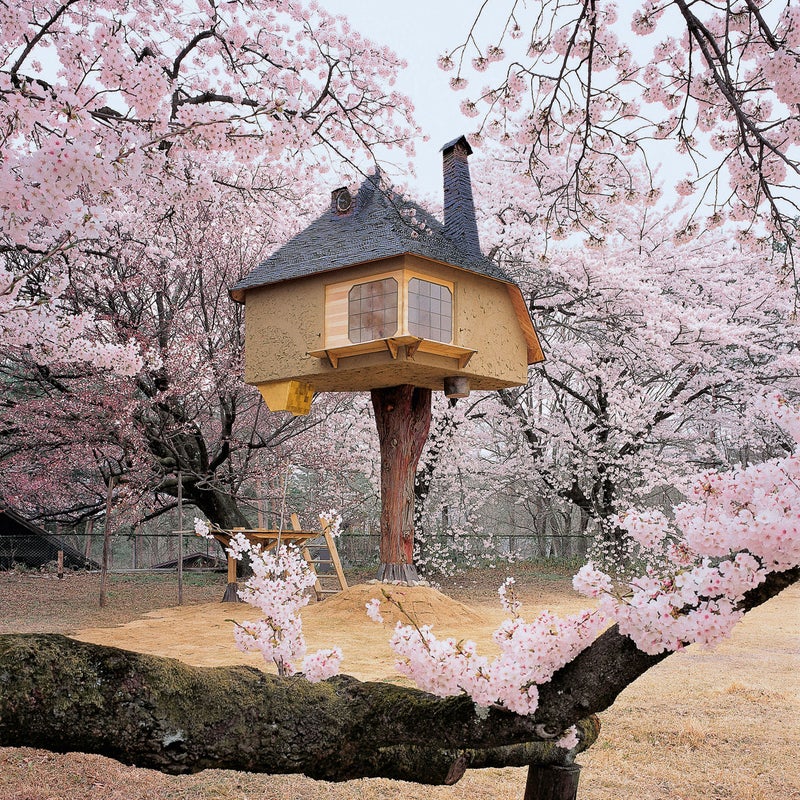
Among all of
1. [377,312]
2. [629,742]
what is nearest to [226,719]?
[629,742]

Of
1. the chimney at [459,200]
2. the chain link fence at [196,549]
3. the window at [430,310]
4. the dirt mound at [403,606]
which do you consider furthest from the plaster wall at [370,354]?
the chain link fence at [196,549]

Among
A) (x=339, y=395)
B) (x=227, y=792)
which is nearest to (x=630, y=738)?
(x=227, y=792)

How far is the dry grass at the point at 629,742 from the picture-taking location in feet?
12.4

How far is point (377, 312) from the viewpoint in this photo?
30.8 ft

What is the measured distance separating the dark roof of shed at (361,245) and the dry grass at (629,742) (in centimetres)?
458

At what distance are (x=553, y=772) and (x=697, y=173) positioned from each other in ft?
Answer: 10.4

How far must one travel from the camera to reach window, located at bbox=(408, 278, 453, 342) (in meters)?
9.32

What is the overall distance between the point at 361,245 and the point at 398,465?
3442mm

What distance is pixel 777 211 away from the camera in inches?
149

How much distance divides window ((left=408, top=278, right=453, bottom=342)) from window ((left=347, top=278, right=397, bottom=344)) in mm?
228

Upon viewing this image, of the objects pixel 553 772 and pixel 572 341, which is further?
pixel 572 341

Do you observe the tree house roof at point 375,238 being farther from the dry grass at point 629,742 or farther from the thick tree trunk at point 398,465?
the dry grass at point 629,742

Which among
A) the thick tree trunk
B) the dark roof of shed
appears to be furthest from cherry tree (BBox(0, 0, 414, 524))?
the thick tree trunk

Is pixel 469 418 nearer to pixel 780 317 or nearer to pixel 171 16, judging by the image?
pixel 780 317
